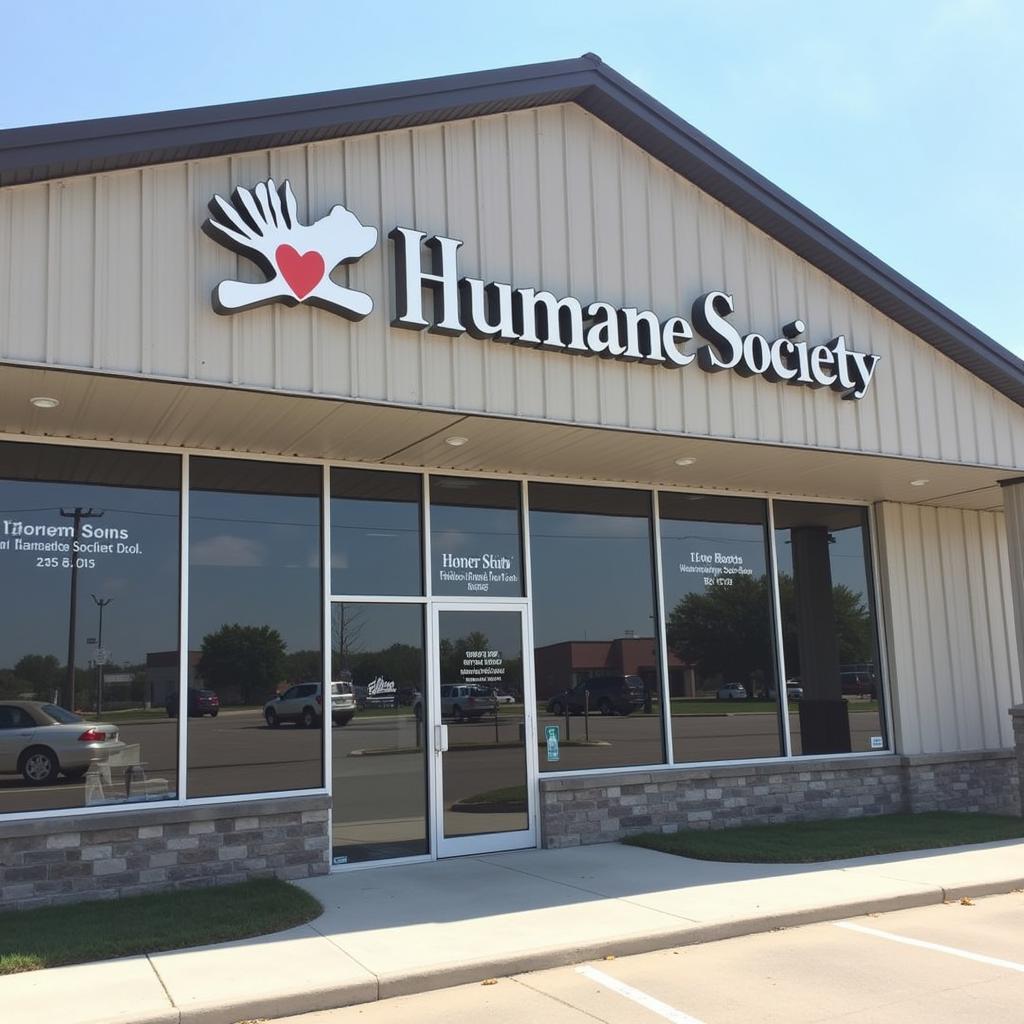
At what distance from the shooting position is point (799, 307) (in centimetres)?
1082

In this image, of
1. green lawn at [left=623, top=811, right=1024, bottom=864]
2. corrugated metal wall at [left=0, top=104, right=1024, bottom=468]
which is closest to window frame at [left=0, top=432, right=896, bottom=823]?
green lawn at [left=623, top=811, right=1024, bottom=864]

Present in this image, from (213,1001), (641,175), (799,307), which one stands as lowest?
(213,1001)

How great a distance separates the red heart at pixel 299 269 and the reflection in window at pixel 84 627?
2446 millimetres

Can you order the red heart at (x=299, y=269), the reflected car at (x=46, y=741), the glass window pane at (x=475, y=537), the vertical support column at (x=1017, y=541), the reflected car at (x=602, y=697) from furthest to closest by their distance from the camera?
the vertical support column at (x=1017, y=541) < the reflected car at (x=602, y=697) < the glass window pane at (x=475, y=537) < the reflected car at (x=46, y=741) < the red heart at (x=299, y=269)

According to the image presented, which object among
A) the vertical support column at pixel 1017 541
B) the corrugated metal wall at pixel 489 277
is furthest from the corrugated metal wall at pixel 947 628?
the corrugated metal wall at pixel 489 277

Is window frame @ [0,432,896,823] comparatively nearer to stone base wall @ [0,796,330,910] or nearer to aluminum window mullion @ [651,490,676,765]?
aluminum window mullion @ [651,490,676,765]

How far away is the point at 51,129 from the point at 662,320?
5.33 m

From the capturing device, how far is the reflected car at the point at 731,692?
39.3ft

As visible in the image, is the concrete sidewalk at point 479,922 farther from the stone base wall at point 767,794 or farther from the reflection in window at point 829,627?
the reflection in window at point 829,627

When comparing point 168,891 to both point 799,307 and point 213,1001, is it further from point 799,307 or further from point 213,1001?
point 799,307

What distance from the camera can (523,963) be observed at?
666 cm

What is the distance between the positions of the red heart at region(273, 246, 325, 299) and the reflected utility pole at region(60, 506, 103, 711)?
277 cm

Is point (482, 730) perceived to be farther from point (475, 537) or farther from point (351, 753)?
point (475, 537)

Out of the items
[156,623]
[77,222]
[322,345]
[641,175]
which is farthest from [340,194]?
[156,623]
